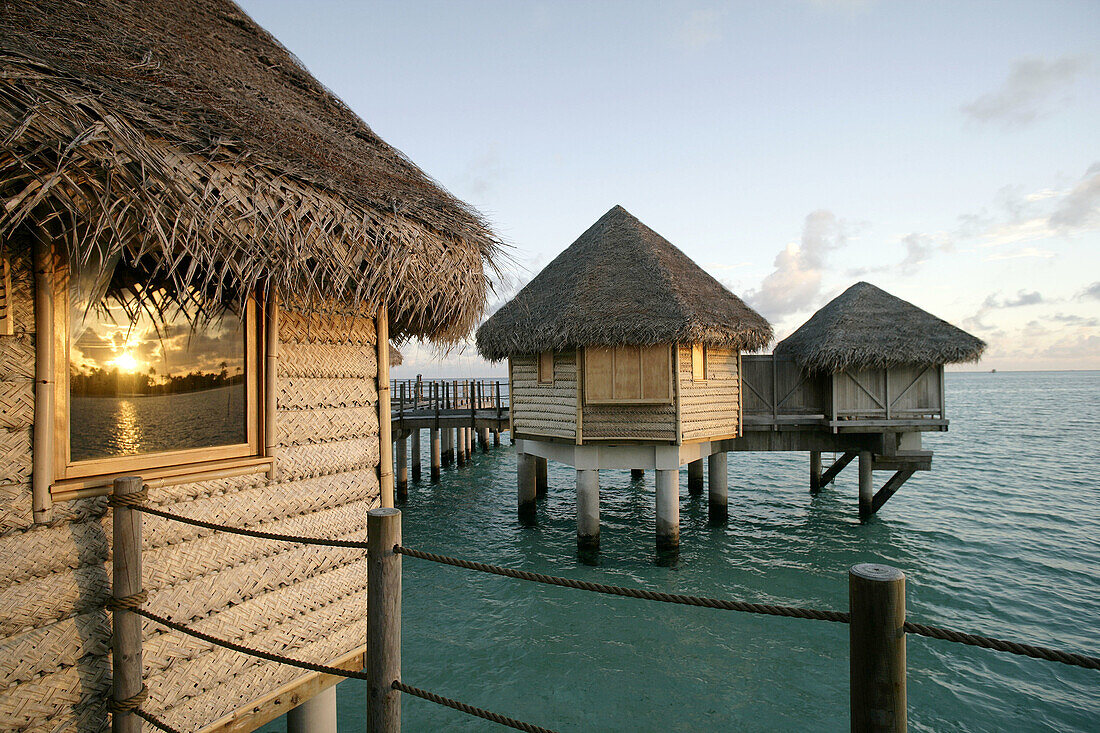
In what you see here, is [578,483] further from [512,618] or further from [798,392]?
[798,392]

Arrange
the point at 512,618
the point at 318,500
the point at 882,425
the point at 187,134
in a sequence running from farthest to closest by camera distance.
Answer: the point at 882,425, the point at 512,618, the point at 318,500, the point at 187,134

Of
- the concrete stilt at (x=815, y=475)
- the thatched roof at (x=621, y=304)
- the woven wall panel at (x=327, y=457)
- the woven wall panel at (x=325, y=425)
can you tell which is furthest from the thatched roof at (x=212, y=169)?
the concrete stilt at (x=815, y=475)

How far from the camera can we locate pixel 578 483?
10.3 metres

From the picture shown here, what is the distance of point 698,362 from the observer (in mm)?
10297

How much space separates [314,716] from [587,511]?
6.71 metres

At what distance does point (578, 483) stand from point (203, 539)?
7.83 meters

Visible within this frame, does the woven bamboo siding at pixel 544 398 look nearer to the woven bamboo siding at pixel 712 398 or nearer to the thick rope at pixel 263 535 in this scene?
the woven bamboo siding at pixel 712 398

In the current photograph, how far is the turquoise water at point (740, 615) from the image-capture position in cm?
603

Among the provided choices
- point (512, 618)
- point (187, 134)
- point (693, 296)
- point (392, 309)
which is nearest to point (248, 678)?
point (392, 309)

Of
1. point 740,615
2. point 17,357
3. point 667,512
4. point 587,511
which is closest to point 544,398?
point 587,511

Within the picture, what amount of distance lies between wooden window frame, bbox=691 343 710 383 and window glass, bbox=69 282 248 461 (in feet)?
26.8

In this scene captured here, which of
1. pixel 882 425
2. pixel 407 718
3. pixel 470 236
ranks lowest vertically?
pixel 407 718

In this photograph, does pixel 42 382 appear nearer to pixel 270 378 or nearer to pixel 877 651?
pixel 270 378

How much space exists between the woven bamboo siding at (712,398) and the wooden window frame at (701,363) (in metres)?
0.05
